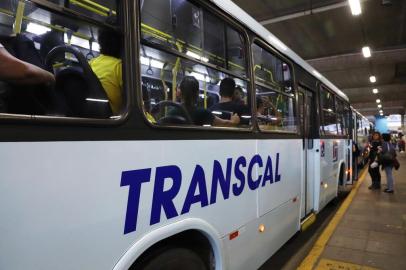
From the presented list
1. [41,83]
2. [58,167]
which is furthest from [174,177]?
[41,83]

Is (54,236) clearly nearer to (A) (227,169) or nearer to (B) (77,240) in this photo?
(B) (77,240)

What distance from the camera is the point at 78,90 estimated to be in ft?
5.45

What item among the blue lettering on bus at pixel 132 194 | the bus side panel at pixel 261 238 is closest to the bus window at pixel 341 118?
the bus side panel at pixel 261 238

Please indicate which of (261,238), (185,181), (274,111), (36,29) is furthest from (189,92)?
(261,238)

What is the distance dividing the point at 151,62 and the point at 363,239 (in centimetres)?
450

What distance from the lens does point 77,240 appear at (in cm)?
153

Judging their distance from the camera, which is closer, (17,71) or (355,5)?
(17,71)

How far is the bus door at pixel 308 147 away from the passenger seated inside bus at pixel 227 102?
6.73 feet

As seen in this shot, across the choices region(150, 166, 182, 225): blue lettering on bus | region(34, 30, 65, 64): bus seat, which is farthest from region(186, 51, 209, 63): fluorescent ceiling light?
region(34, 30, 65, 64): bus seat

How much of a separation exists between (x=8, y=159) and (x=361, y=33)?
39.4 feet

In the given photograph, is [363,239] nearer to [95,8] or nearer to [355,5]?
[95,8]

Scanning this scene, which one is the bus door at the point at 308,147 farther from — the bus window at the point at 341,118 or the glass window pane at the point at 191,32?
the glass window pane at the point at 191,32

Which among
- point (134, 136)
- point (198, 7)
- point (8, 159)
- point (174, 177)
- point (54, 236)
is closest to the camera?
point (8, 159)

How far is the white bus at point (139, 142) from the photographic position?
1.39m
